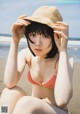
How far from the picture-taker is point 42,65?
160 centimetres

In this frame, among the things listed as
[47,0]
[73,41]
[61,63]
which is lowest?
[73,41]

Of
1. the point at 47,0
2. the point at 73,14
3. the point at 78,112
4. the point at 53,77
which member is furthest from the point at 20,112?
the point at 73,14

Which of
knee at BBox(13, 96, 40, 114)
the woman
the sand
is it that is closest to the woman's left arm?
the woman

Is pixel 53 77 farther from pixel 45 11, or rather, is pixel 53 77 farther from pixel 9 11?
pixel 9 11

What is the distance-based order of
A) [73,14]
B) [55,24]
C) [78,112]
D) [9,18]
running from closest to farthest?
[55,24] → [78,112] → [73,14] → [9,18]

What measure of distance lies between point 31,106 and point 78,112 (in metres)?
1.38

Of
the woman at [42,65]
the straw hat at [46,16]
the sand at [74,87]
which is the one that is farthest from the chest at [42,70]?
the sand at [74,87]

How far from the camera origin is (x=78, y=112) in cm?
267

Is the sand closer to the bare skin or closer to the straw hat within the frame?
the bare skin

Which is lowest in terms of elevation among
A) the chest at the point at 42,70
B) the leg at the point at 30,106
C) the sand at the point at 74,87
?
the sand at the point at 74,87

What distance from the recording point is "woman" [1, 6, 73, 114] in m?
1.41

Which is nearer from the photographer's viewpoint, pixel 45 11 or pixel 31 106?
pixel 31 106

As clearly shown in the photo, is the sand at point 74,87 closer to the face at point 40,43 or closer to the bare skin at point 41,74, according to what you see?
the bare skin at point 41,74

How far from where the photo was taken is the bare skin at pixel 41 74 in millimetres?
1384
